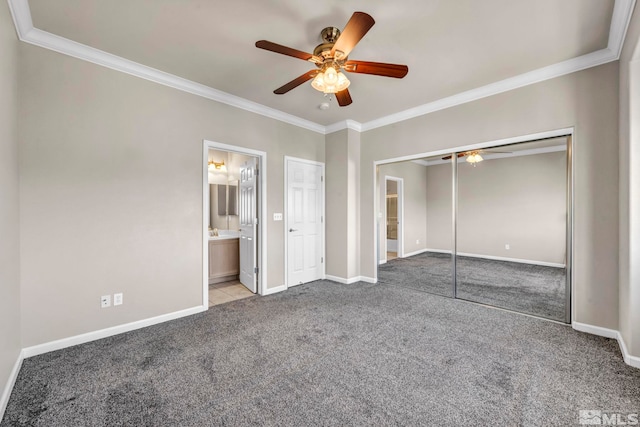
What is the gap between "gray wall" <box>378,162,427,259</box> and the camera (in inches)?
195

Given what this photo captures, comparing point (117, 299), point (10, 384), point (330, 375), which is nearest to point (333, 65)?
point (330, 375)

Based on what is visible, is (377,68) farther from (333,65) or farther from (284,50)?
(284,50)

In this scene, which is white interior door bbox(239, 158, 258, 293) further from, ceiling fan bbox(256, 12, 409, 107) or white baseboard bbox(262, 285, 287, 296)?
ceiling fan bbox(256, 12, 409, 107)

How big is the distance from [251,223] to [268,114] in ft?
5.44

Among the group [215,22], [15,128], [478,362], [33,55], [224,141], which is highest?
[215,22]

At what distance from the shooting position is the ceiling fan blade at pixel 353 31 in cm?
171

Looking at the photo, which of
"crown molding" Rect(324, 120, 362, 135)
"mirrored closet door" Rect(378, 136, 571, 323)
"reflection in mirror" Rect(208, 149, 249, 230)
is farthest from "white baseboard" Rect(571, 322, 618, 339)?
"reflection in mirror" Rect(208, 149, 249, 230)

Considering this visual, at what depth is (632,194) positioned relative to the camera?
84.2 inches

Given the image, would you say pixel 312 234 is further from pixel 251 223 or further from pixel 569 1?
pixel 569 1

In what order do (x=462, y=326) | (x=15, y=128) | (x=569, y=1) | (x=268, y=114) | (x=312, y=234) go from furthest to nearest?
(x=312, y=234) < (x=268, y=114) < (x=462, y=326) < (x=15, y=128) < (x=569, y=1)

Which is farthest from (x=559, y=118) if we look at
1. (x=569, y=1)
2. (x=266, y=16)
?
(x=266, y=16)

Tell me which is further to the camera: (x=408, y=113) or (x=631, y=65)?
(x=408, y=113)

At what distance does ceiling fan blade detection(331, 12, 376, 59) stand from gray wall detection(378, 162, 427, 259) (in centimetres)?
286

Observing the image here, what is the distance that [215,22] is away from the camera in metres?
2.24
